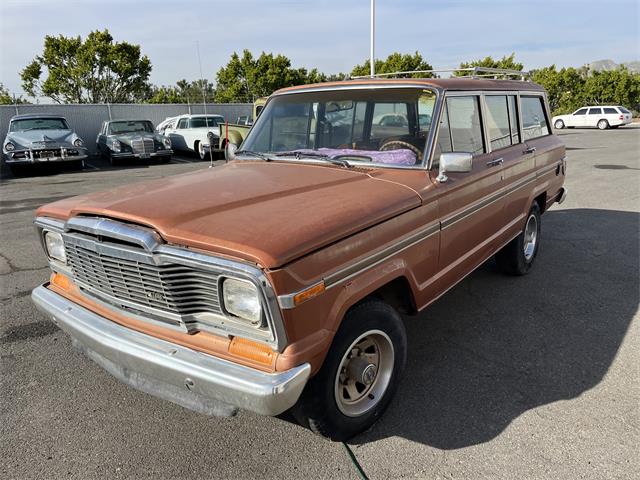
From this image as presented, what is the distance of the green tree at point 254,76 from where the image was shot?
30.8 metres

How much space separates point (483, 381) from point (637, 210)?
6276 mm

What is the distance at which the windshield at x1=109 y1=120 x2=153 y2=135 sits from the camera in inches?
631

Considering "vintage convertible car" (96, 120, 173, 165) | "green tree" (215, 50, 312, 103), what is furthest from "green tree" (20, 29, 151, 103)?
"vintage convertible car" (96, 120, 173, 165)

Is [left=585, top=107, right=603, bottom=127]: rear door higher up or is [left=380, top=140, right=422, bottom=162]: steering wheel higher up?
[left=380, top=140, right=422, bottom=162]: steering wheel

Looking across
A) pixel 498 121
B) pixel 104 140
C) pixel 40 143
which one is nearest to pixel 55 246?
pixel 498 121

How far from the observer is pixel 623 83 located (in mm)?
32594

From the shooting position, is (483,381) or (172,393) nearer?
(172,393)

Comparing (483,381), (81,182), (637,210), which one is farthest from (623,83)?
(483,381)

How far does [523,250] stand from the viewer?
4.90 meters

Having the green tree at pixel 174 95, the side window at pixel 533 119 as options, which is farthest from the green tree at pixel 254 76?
the side window at pixel 533 119

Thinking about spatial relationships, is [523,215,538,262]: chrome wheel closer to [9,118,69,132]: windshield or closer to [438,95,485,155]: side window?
[438,95,485,155]: side window

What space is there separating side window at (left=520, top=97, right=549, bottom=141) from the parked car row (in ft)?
27.2

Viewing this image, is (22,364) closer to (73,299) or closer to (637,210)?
(73,299)

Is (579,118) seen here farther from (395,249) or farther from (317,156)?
(395,249)
